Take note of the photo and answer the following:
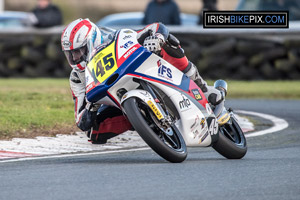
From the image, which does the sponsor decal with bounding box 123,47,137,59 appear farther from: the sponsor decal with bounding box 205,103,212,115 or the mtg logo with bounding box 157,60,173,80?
the sponsor decal with bounding box 205,103,212,115

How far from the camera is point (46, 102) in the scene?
1275 centimetres

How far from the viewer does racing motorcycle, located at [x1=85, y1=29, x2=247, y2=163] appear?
7.00 m

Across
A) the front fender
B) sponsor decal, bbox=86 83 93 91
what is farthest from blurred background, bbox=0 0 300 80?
the front fender

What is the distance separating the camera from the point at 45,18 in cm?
1975

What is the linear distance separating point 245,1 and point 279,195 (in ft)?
43.4

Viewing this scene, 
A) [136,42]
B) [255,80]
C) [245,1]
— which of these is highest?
[136,42]

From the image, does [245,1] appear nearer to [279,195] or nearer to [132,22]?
[132,22]


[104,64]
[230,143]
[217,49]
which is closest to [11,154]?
[104,64]

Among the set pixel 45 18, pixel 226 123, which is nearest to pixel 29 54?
pixel 45 18

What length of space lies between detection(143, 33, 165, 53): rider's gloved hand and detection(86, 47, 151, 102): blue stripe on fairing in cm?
6

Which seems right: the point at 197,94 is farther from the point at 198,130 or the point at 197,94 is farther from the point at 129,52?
the point at 129,52

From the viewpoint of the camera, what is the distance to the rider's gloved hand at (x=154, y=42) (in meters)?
7.27

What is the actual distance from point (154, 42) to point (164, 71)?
0.83 feet

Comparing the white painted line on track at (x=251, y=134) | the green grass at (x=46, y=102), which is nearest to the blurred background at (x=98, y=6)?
the green grass at (x=46, y=102)
